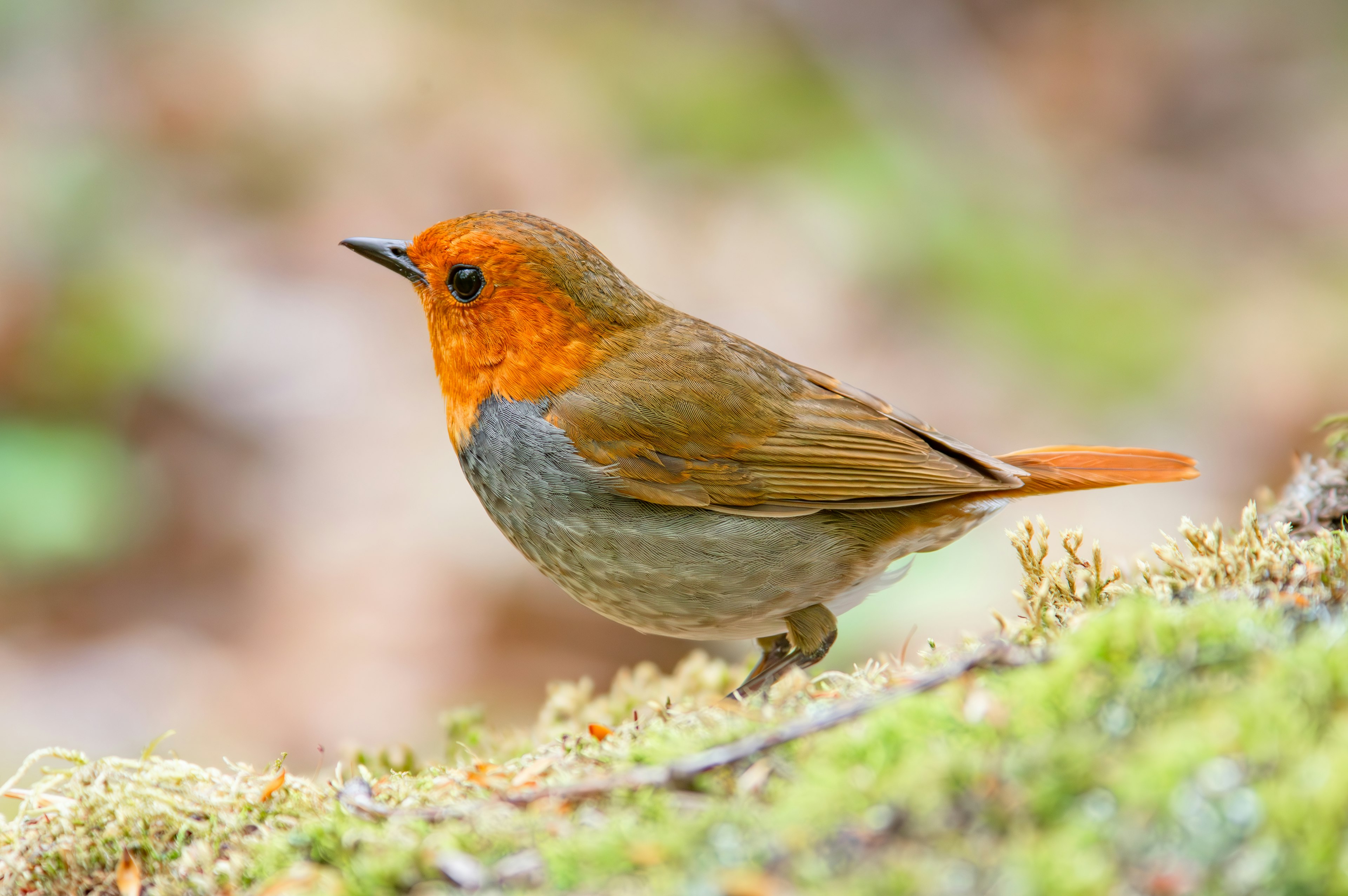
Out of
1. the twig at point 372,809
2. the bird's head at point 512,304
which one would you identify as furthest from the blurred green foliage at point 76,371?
the twig at point 372,809

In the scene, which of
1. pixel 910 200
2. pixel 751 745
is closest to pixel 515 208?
pixel 910 200

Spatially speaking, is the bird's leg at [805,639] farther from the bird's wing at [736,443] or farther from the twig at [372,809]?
Answer: the twig at [372,809]

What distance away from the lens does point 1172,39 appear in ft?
37.7

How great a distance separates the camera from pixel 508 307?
12.4ft

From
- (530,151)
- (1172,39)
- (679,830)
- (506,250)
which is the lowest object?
(679,830)

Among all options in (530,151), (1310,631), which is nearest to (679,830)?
(1310,631)

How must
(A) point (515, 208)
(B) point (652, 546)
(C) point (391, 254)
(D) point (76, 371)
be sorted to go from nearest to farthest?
(B) point (652, 546), (C) point (391, 254), (D) point (76, 371), (A) point (515, 208)

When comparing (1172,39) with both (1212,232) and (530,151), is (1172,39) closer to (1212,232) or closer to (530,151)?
(1212,232)

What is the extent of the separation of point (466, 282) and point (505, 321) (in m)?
0.19

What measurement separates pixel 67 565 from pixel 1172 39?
11026 millimetres

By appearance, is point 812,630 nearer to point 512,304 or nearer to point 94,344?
point 512,304

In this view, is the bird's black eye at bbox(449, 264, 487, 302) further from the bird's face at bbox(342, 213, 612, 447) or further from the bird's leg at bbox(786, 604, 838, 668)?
the bird's leg at bbox(786, 604, 838, 668)

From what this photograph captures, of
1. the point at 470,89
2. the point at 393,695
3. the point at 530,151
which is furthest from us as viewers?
the point at 470,89

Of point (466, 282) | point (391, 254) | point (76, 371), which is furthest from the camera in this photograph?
point (76, 371)
